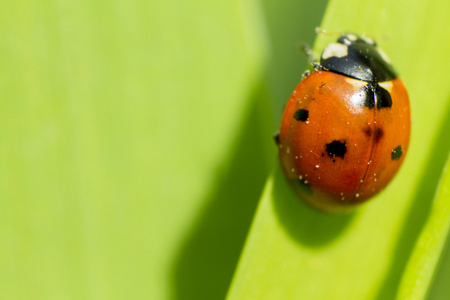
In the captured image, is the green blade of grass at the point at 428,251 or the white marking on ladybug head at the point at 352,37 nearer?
the green blade of grass at the point at 428,251

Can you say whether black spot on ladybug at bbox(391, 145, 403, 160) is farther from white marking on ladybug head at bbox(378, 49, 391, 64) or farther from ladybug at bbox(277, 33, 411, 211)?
white marking on ladybug head at bbox(378, 49, 391, 64)

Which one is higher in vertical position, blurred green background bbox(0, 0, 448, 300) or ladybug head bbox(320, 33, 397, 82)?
ladybug head bbox(320, 33, 397, 82)

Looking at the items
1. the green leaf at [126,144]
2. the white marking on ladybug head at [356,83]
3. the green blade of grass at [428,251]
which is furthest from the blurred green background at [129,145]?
the green blade of grass at [428,251]

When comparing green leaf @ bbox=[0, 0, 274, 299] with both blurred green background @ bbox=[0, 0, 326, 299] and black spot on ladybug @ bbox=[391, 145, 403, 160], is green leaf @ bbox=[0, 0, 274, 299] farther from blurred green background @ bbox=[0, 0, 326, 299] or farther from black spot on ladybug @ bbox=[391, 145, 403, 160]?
black spot on ladybug @ bbox=[391, 145, 403, 160]

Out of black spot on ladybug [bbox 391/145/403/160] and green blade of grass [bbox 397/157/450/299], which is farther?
black spot on ladybug [bbox 391/145/403/160]

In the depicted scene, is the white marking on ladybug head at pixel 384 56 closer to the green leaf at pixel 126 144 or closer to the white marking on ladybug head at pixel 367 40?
the white marking on ladybug head at pixel 367 40

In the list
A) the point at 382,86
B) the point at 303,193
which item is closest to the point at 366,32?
the point at 382,86

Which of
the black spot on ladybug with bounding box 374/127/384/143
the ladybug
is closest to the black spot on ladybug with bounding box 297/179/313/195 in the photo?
the ladybug

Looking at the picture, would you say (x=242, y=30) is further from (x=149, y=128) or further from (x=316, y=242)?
(x=316, y=242)
